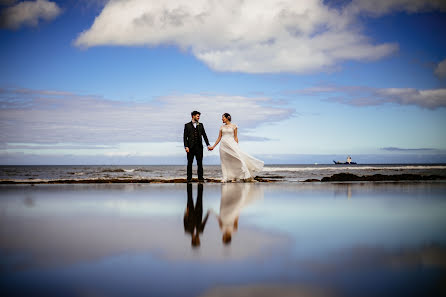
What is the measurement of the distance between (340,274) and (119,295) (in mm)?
1350

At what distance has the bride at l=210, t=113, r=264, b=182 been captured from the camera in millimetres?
13250

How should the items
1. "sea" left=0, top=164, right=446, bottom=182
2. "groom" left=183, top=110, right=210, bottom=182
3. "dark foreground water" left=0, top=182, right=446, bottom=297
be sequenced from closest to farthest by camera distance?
"dark foreground water" left=0, top=182, right=446, bottom=297
"groom" left=183, top=110, right=210, bottom=182
"sea" left=0, top=164, right=446, bottom=182

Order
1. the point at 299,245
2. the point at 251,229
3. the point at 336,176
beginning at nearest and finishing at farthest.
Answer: the point at 299,245 → the point at 251,229 → the point at 336,176

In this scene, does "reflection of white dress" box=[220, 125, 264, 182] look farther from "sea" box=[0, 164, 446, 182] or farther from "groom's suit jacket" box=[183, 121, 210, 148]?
"sea" box=[0, 164, 446, 182]

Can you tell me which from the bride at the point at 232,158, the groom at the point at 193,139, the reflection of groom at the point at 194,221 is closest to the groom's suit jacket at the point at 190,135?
the groom at the point at 193,139

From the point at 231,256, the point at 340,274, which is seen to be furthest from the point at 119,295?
the point at 340,274

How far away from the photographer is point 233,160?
13.4 m

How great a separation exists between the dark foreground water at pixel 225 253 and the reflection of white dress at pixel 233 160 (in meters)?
8.00

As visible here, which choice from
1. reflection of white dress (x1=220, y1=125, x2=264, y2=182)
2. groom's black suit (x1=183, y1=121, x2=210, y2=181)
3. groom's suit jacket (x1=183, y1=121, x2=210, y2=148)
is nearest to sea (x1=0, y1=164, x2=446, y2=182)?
reflection of white dress (x1=220, y1=125, x2=264, y2=182)

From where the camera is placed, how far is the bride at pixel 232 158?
43.5ft

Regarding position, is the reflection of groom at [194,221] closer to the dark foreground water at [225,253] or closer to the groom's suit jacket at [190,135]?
the dark foreground water at [225,253]

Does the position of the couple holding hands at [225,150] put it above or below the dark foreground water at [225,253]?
above

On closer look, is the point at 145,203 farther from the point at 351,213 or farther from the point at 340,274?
the point at 340,274

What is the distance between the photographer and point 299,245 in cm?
313
